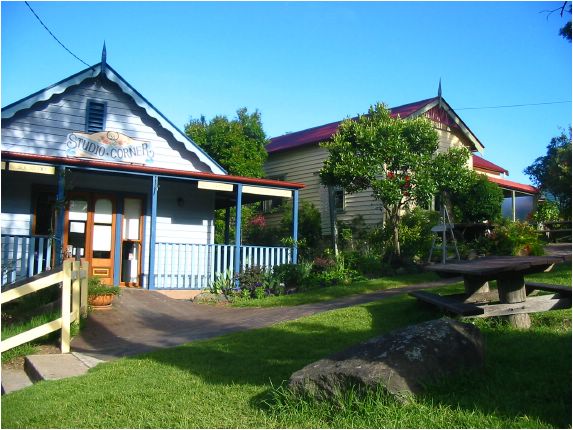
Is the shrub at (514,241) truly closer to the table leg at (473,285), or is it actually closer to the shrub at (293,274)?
the shrub at (293,274)

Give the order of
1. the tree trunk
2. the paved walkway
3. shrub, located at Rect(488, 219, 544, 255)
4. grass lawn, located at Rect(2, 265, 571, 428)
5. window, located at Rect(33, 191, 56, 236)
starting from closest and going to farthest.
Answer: grass lawn, located at Rect(2, 265, 571, 428), the paved walkway, window, located at Rect(33, 191, 56, 236), shrub, located at Rect(488, 219, 544, 255), the tree trunk

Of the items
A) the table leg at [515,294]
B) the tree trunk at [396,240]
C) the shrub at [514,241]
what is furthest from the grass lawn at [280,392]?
the tree trunk at [396,240]

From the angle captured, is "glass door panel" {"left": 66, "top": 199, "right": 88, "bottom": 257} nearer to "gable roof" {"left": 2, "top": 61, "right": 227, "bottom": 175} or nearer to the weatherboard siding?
the weatherboard siding

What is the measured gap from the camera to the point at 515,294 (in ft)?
21.8

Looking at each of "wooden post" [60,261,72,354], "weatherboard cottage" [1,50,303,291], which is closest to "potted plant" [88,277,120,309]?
"weatherboard cottage" [1,50,303,291]

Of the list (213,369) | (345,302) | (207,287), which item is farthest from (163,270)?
(213,369)

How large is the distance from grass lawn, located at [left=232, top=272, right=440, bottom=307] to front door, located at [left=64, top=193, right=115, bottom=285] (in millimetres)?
3701

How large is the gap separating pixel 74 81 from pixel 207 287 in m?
5.87

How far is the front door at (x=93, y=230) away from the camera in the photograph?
14337 millimetres

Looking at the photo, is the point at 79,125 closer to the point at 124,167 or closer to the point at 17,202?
the point at 124,167

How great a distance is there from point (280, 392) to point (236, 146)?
19.0 meters

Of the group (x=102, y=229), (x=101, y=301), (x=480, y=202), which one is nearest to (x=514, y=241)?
(x=480, y=202)

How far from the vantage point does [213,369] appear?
6250mm

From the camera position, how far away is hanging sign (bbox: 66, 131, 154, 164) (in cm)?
1407
